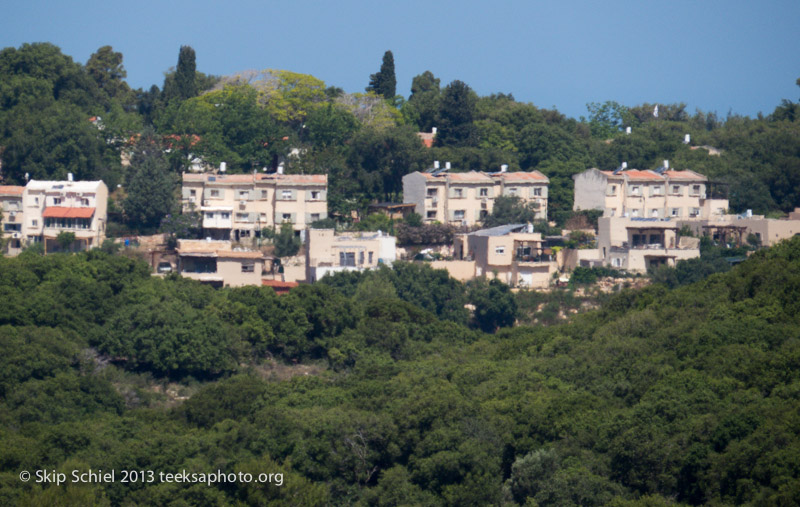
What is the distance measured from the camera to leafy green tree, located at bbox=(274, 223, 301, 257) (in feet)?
184

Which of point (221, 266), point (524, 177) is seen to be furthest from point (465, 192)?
point (221, 266)

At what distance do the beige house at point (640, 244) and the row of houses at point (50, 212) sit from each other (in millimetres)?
18403

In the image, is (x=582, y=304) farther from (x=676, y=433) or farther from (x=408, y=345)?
(x=676, y=433)

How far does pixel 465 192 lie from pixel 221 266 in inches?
→ 445

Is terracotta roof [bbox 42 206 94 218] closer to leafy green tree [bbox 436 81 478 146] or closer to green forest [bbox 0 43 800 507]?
green forest [bbox 0 43 800 507]

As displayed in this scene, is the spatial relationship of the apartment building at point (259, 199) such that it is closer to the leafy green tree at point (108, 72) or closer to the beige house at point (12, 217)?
the beige house at point (12, 217)

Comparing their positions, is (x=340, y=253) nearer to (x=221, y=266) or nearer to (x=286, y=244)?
(x=286, y=244)

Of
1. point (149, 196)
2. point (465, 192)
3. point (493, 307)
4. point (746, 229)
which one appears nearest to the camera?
point (493, 307)

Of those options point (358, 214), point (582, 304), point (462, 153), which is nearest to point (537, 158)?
point (462, 153)

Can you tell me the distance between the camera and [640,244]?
57406 millimetres

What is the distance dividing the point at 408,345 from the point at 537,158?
22821mm

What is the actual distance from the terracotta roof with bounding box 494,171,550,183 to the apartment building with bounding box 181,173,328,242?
24.1 ft

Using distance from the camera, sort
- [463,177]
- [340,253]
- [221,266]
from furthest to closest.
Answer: [463,177]
[340,253]
[221,266]

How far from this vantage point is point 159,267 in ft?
180
